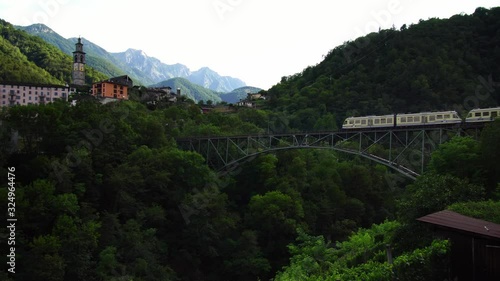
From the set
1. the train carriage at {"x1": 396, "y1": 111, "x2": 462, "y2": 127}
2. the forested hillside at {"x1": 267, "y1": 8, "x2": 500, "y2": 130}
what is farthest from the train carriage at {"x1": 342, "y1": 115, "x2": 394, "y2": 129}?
the forested hillside at {"x1": 267, "y1": 8, "x2": 500, "y2": 130}

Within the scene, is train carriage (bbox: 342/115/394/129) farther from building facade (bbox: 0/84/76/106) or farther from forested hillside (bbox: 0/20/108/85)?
forested hillside (bbox: 0/20/108/85)

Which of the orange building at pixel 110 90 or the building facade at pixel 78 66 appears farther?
the building facade at pixel 78 66

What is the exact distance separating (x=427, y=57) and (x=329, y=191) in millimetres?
38637

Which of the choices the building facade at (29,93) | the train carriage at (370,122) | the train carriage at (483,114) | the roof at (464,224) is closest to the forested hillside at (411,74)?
the train carriage at (370,122)

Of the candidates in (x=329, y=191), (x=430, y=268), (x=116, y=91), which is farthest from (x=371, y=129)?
(x=116, y=91)

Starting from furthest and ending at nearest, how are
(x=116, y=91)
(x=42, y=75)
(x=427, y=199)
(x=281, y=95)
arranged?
1. (x=281, y=95)
2. (x=42, y=75)
3. (x=116, y=91)
4. (x=427, y=199)

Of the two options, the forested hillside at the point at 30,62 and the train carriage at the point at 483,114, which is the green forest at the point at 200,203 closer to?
the train carriage at the point at 483,114

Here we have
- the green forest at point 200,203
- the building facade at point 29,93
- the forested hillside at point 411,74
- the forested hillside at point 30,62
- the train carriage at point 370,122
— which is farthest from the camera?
the forested hillside at point 30,62

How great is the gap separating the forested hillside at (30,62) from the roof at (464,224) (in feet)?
208

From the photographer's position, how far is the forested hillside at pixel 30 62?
64.4m

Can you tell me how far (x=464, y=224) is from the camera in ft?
30.8

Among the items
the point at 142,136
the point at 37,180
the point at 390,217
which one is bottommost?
the point at 390,217

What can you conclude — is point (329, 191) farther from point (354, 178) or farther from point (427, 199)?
point (427, 199)

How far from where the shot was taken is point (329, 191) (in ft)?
119
